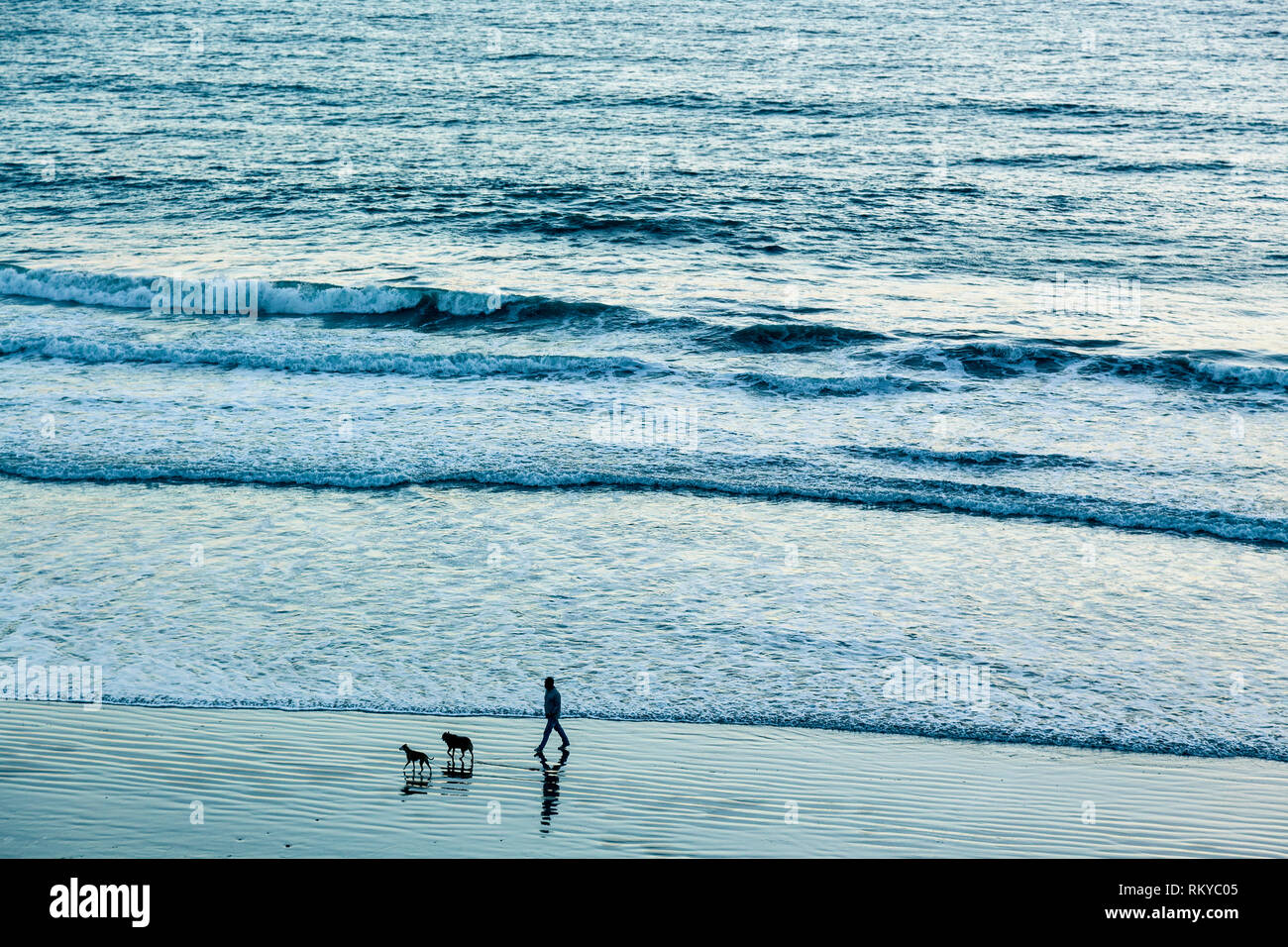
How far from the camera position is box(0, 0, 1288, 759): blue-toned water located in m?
12.5

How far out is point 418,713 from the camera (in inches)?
444

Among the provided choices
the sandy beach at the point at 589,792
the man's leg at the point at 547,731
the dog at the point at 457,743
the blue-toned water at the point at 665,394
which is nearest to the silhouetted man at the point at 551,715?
the man's leg at the point at 547,731

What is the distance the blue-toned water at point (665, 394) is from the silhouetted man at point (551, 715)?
39.2 inches

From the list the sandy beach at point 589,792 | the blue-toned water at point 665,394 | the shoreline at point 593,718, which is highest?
the blue-toned water at point 665,394

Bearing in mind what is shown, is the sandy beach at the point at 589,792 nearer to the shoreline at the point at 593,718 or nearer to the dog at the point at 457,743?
the shoreline at the point at 593,718

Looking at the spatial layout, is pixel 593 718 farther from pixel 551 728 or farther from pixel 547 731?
pixel 547 731

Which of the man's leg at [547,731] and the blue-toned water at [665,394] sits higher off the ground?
the blue-toned water at [665,394]

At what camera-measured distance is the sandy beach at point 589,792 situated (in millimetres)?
8969

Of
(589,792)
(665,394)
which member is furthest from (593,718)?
(665,394)

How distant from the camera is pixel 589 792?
9.78 m

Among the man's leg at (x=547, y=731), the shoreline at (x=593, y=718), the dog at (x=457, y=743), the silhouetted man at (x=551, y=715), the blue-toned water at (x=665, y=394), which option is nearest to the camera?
the dog at (x=457, y=743)

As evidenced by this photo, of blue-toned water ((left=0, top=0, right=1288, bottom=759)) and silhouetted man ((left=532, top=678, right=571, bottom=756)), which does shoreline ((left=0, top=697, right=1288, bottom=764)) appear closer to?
blue-toned water ((left=0, top=0, right=1288, bottom=759))

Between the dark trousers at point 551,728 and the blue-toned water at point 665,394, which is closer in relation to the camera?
the dark trousers at point 551,728
